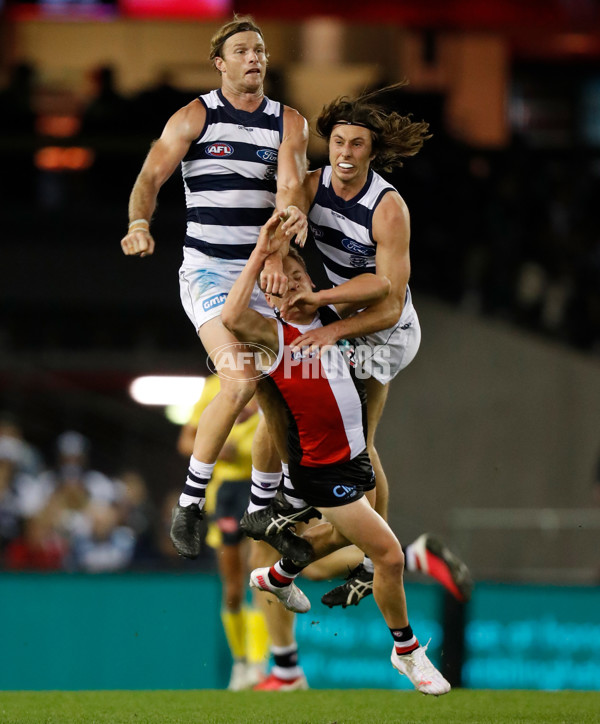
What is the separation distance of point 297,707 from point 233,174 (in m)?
2.66

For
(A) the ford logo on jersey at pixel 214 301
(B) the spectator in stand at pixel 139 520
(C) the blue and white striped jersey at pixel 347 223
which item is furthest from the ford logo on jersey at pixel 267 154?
(B) the spectator in stand at pixel 139 520

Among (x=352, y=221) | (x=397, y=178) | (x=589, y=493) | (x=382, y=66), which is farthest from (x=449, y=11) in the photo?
(x=352, y=221)

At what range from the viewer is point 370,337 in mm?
5949

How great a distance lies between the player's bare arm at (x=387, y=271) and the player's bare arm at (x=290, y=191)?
36 centimetres

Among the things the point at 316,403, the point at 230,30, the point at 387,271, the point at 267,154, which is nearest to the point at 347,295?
the point at 387,271

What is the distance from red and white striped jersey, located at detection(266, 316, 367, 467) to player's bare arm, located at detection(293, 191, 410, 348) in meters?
0.14

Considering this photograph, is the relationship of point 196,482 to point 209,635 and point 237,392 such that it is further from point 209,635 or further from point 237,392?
point 209,635

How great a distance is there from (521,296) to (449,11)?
185 inches

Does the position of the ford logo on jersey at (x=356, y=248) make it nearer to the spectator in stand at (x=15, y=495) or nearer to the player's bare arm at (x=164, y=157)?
the player's bare arm at (x=164, y=157)

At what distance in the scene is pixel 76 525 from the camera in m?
10.3

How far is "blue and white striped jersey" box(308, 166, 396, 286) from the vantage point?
18.8 ft

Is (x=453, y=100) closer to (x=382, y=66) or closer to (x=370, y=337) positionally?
(x=382, y=66)

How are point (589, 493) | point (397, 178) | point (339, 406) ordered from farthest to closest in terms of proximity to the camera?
1. point (589, 493)
2. point (397, 178)
3. point (339, 406)

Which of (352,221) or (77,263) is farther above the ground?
(352,221)
